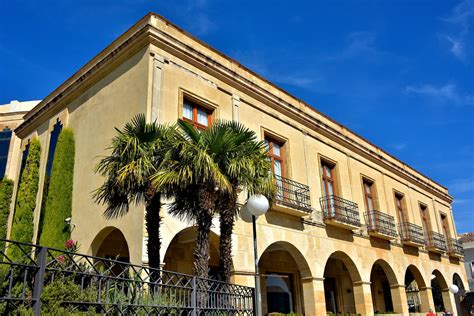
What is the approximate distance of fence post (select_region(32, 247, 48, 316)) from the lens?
4824 millimetres

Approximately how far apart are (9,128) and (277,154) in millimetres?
16517

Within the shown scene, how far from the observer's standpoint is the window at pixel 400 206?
23.3 m

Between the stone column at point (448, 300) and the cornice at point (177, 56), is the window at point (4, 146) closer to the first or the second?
the cornice at point (177, 56)

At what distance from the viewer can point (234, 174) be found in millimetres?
8352

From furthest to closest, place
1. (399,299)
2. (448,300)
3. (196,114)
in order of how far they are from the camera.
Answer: (448,300)
(399,299)
(196,114)

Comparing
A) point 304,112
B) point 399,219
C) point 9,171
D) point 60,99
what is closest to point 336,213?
point 304,112

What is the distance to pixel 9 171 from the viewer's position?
70.7 feet

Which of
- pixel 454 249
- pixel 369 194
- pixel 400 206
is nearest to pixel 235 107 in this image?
pixel 369 194

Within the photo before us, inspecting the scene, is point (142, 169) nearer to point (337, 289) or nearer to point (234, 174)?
point (234, 174)

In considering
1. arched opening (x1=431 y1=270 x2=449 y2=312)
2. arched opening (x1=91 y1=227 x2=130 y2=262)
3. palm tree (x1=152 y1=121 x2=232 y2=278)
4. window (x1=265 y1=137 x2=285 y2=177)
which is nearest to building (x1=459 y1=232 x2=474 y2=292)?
arched opening (x1=431 y1=270 x2=449 y2=312)

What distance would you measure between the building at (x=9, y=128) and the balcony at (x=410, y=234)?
19.7 metres

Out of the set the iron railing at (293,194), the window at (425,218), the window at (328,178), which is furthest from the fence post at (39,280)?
the window at (425,218)

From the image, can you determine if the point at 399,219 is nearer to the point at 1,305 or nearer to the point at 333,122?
the point at 333,122

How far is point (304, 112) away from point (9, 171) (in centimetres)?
1442
